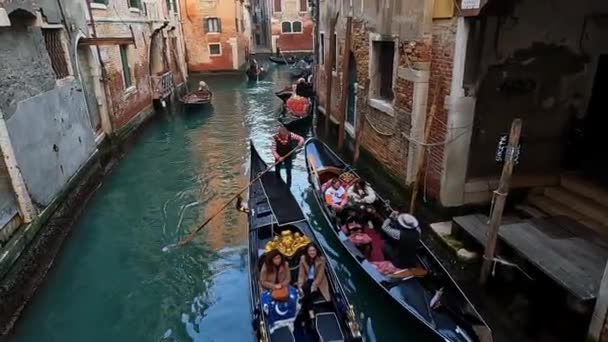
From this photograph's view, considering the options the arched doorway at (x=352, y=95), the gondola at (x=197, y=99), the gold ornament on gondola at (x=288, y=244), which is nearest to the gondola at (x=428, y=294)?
the gold ornament on gondola at (x=288, y=244)

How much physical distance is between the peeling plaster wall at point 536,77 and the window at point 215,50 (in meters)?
19.3

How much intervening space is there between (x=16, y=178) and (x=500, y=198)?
5.33 metres

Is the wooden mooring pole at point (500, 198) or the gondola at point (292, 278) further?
the wooden mooring pole at point (500, 198)

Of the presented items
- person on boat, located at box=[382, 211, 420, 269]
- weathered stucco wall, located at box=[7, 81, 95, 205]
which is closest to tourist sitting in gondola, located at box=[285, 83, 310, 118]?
weathered stucco wall, located at box=[7, 81, 95, 205]

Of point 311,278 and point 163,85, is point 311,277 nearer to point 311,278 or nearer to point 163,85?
point 311,278

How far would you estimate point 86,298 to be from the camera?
15.5 ft

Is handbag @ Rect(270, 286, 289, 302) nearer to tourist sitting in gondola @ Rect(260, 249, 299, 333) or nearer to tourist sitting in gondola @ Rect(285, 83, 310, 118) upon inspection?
tourist sitting in gondola @ Rect(260, 249, 299, 333)

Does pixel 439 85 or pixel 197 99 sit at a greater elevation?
pixel 439 85

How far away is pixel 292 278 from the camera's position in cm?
395

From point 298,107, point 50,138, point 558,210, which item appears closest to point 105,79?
point 50,138

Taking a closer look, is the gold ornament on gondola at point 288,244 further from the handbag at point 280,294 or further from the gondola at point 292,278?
the handbag at point 280,294

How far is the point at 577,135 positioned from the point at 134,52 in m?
10.7

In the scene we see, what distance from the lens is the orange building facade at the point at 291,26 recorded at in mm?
29922

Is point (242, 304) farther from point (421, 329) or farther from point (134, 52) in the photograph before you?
point (134, 52)
